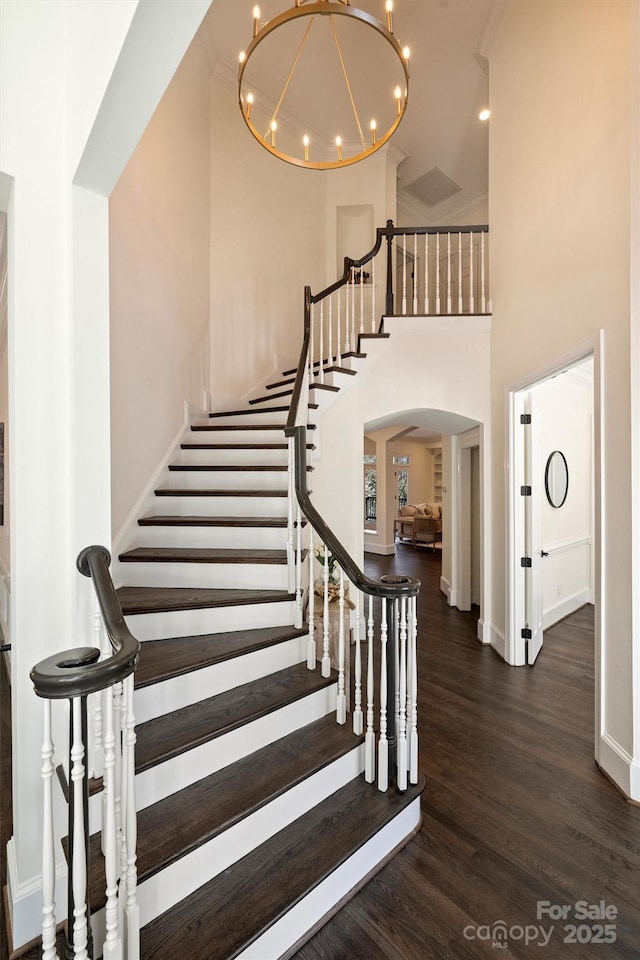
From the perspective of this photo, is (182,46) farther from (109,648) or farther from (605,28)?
(605,28)

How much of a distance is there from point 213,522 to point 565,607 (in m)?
4.43

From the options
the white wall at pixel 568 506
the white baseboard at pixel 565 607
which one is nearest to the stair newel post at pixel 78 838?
the white wall at pixel 568 506

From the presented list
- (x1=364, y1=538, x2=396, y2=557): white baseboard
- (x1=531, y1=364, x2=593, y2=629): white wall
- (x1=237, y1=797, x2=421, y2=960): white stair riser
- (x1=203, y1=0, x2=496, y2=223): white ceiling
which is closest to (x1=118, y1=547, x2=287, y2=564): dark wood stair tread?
(x1=237, y1=797, x2=421, y2=960): white stair riser

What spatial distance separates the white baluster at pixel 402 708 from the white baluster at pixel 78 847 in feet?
4.38

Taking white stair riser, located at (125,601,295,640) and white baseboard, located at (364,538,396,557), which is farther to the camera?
white baseboard, located at (364,538,396,557)

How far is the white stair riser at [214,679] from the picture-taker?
1.94 metres

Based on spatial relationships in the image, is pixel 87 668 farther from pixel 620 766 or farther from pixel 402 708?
pixel 620 766

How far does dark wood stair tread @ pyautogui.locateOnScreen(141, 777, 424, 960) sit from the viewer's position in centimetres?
137

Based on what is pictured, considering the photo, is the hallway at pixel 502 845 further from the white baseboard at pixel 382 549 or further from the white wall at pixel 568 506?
the white baseboard at pixel 382 549

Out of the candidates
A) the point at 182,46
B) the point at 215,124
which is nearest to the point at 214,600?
the point at 182,46

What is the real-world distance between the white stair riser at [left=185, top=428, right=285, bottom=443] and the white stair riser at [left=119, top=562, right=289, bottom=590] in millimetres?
1406

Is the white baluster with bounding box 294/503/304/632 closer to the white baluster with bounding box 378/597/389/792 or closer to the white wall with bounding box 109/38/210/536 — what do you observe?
the white baluster with bounding box 378/597/389/792

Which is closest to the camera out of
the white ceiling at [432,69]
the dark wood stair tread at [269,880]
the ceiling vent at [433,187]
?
the dark wood stair tread at [269,880]

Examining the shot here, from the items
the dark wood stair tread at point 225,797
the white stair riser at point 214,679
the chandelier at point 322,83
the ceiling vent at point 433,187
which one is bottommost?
the dark wood stair tread at point 225,797
